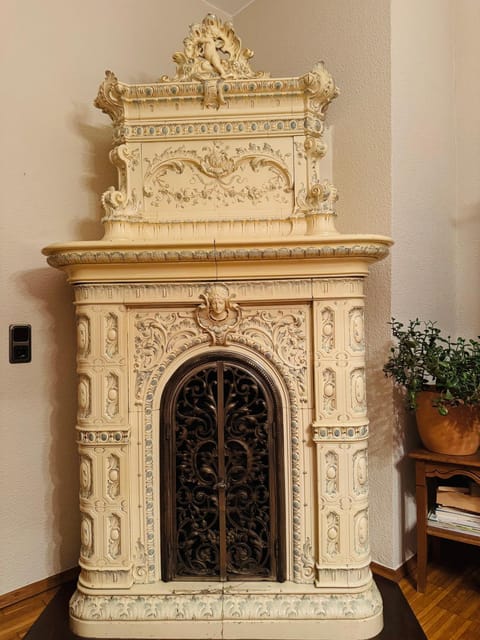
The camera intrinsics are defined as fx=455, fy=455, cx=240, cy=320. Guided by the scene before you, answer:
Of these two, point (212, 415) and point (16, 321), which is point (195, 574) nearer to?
point (212, 415)

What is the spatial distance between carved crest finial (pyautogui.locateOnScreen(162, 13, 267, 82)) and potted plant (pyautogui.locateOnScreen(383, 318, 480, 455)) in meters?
1.28

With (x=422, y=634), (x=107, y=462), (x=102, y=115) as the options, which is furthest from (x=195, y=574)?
(x=102, y=115)

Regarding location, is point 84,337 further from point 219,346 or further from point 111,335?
point 219,346

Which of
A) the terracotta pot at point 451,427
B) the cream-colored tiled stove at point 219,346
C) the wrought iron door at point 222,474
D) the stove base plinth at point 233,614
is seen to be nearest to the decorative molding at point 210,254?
the cream-colored tiled stove at point 219,346

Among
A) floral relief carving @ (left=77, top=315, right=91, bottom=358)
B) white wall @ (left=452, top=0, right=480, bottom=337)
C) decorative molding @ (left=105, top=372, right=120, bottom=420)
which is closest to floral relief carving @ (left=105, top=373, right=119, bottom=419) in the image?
decorative molding @ (left=105, top=372, right=120, bottom=420)

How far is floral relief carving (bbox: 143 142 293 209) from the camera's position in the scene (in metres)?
1.85

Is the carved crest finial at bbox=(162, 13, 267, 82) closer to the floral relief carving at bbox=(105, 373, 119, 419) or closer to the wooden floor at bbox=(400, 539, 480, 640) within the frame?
the floral relief carving at bbox=(105, 373, 119, 419)

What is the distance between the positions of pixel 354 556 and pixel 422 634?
0.37 m

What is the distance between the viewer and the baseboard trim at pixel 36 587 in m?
1.98

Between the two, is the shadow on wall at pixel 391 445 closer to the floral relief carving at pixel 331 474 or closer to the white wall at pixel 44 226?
the floral relief carving at pixel 331 474

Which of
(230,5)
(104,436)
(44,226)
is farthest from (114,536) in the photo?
(230,5)

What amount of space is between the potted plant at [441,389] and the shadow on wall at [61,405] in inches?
58.6

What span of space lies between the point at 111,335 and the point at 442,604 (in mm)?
1783

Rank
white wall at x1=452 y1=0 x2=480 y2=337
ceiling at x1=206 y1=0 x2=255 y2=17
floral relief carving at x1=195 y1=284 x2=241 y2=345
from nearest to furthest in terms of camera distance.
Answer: floral relief carving at x1=195 y1=284 x2=241 y2=345, white wall at x1=452 y1=0 x2=480 y2=337, ceiling at x1=206 y1=0 x2=255 y2=17
